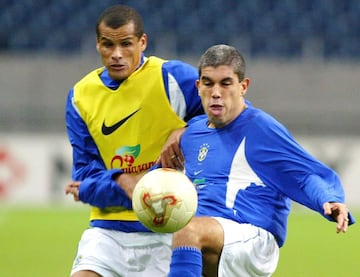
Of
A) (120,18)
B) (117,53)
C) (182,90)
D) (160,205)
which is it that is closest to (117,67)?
(117,53)

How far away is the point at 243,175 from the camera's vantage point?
17.2 ft

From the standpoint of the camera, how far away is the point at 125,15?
5598mm

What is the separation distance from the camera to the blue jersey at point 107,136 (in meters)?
5.58

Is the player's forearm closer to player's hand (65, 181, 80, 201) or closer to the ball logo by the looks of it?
player's hand (65, 181, 80, 201)

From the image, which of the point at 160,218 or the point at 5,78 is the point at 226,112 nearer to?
the point at 160,218

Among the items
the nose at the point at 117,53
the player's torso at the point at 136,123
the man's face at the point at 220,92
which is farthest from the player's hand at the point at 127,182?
the nose at the point at 117,53

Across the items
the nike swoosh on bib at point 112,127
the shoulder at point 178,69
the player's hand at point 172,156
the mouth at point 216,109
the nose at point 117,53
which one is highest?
the nose at point 117,53

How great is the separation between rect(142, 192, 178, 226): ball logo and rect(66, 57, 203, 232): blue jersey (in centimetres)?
74

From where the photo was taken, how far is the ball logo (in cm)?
476

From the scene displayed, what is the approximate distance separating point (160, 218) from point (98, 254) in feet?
2.71

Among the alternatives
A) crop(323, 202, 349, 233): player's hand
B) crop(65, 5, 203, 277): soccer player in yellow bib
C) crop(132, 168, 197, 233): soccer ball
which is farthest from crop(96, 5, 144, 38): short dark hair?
crop(323, 202, 349, 233): player's hand

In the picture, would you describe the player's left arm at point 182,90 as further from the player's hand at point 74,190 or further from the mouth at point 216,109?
the player's hand at point 74,190

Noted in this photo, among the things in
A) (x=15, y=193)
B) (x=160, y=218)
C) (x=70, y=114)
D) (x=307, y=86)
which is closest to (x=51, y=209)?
(x=15, y=193)

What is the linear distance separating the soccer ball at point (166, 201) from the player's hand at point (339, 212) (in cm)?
65
